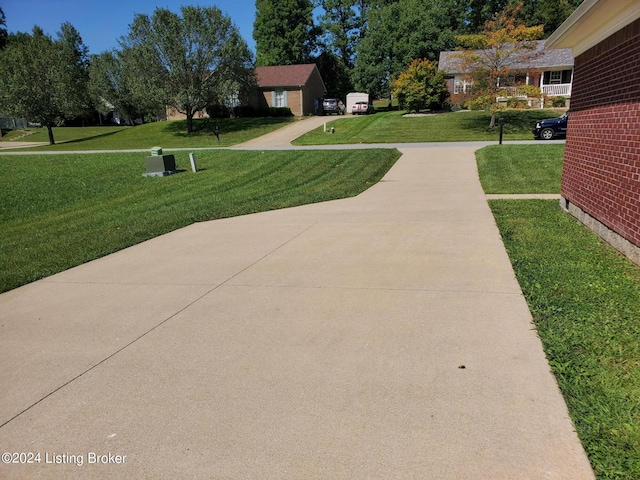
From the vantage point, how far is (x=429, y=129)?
92.0 feet

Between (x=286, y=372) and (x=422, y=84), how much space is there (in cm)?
3565

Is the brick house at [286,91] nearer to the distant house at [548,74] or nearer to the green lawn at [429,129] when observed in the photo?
the green lawn at [429,129]

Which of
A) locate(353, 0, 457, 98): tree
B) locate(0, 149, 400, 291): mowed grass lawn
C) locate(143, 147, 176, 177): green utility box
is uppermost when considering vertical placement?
locate(353, 0, 457, 98): tree

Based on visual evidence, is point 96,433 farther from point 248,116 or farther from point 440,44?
point 440,44

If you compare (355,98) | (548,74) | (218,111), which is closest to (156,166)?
(218,111)

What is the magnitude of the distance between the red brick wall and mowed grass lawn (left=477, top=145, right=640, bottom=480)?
0.50 m

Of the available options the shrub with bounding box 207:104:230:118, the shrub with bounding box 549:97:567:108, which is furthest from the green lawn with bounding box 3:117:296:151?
the shrub with bounding box 549:97:567:108

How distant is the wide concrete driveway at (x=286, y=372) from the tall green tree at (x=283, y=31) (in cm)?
5771

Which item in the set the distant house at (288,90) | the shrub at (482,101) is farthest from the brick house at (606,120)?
the distant house at (288,90)

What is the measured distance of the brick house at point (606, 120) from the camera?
5.50 m

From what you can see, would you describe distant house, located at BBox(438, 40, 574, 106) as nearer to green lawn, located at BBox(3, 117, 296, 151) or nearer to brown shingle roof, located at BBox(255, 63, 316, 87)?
brown shingle roof, located at BBox(255, 63, 316, 87)

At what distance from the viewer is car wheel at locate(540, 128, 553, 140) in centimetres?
2219

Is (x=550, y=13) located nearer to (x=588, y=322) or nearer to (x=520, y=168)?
(x=520, y=168)

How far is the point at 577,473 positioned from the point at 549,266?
351cm
